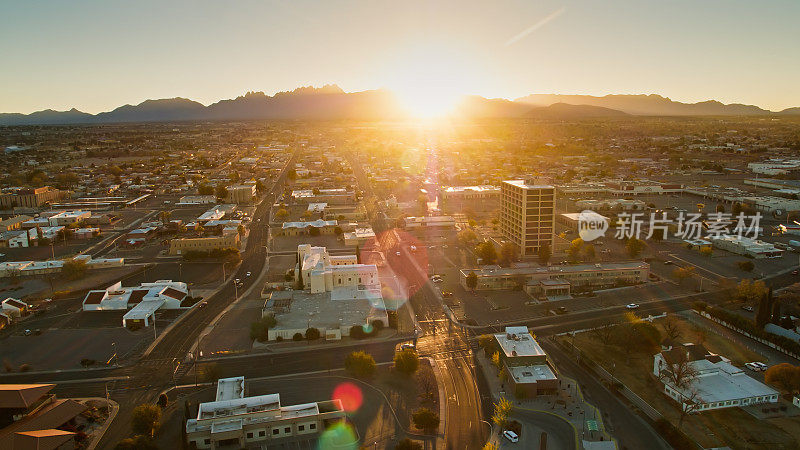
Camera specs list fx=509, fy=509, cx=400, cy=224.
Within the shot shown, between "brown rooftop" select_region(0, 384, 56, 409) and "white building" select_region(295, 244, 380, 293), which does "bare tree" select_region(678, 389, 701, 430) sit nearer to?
"white building" select_region(295, 244, 380, 293)

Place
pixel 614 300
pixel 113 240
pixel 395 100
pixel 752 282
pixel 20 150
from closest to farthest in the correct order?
pixel 614 300, pixel 752 282, pixel 113 240, pixel 20 150, pixel 395 100

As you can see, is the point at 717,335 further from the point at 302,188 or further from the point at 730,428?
the point at 302,188

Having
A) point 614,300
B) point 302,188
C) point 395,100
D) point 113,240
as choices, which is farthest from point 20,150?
point 395,100

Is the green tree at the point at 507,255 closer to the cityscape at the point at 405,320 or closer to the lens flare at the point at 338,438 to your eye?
the cityscape at the point at 405,320

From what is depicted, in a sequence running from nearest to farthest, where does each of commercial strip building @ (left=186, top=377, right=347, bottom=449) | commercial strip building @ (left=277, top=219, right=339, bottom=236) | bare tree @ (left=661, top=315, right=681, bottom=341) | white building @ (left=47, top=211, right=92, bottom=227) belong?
commercial strip building @ (left=186, top=377, right=347, bottom=449) < bare tree @ (left=661, top=315, right=681, bottom=341) < commercial strip building @ (left=277, top=219, right=339, bottom=236) < white building @ (left=47, top=211, right=92, bottom=227)

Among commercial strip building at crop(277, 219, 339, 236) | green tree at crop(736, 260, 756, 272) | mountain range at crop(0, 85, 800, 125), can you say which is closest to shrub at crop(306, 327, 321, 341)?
commercial strip building at crop(277, 219, 339, 236)

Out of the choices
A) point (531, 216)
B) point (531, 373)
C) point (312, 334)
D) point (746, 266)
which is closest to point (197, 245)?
point (312, 334)

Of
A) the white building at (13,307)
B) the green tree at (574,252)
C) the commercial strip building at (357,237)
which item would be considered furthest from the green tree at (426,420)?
the commercial strip building at (357,237)
